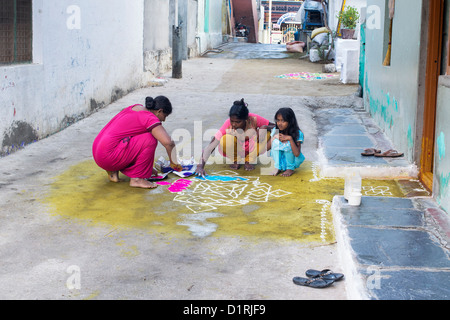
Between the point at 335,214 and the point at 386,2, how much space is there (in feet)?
14.7

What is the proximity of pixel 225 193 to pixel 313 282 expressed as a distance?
6.47ft

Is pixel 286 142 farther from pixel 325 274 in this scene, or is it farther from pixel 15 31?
pixel 15 31

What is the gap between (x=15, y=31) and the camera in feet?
21.3

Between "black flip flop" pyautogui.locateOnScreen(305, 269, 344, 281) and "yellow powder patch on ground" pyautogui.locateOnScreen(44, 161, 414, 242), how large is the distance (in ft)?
1.85

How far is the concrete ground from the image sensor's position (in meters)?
3.07

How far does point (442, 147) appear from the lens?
172 inches

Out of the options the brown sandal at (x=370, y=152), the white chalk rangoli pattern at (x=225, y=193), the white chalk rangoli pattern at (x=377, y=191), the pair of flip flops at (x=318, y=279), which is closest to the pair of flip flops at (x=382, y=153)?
the brown sandal at (x=370, y=152)

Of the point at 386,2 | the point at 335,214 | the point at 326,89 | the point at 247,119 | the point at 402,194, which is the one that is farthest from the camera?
the point at 326,89

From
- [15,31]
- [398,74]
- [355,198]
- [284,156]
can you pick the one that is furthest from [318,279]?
[15,31]

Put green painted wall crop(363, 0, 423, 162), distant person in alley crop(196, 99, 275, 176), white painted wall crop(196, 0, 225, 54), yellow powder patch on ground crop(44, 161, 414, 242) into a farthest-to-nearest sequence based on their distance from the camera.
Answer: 1. white painted wall crop(196, 0, 225, 54)
2. green painted wall crop(363, 0, 423, 162)
3. distant person in alley crop(196, 99, 275, 176)
4. yellow powder patch on ground crop(44, 161, 414, 242)

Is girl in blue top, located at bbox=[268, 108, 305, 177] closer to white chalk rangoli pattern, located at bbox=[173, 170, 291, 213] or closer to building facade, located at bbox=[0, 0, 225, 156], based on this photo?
white chalk rangoli pattern, located at bbox=[173, 170, 291, 213]

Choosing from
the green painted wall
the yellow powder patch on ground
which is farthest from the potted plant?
the yellow powder patch on ground

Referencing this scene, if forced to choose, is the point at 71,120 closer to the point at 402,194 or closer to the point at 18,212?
the point at 18,212
